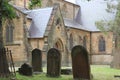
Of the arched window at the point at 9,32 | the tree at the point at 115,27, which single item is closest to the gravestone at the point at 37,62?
the tree at the point at 115,27

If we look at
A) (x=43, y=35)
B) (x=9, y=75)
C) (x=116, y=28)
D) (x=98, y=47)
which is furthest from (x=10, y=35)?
(x=9, y=75)

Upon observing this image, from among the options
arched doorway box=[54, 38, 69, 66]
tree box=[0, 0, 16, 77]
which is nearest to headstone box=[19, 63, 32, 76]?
tree box=[0, 0, 16, 77]

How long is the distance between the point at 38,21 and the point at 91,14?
61.2ft

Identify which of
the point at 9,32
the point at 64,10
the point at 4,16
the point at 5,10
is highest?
the point at 64,10

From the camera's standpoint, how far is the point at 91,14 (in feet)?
196

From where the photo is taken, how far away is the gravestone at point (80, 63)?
16.6 m

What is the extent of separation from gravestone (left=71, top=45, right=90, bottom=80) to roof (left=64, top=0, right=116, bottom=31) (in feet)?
136

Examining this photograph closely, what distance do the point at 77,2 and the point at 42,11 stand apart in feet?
64.7

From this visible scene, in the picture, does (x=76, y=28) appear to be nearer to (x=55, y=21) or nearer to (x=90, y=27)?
(x=90, y=27)

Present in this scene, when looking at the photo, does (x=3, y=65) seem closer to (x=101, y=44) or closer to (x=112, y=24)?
(x=112, y=24)

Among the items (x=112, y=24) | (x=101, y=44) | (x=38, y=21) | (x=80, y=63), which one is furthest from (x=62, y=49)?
(x=80, y=63)

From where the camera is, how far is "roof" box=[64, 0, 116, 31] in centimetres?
5840

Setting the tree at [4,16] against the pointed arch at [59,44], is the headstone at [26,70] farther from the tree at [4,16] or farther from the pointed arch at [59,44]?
the pointed arch at [59,44]

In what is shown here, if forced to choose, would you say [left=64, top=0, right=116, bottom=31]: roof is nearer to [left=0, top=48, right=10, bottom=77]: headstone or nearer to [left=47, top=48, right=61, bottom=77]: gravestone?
[left=47, top=48, right=61, bottom=77]: gravestone
